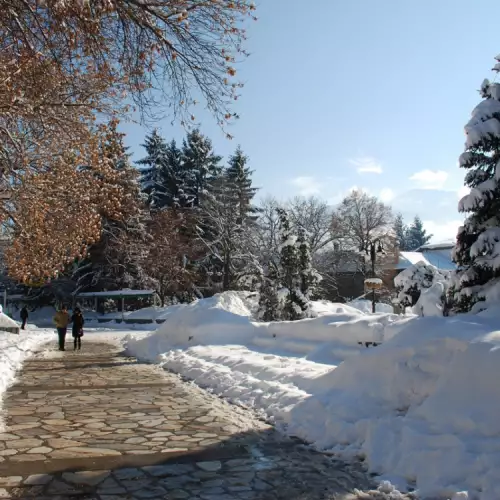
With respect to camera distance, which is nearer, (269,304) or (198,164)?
(269,304)

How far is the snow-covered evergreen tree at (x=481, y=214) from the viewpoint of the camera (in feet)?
41.8

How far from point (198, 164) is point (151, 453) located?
5492 cm

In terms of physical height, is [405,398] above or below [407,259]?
below

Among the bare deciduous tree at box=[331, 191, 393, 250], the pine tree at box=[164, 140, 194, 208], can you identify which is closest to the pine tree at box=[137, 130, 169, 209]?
the pine tree at box=[164, 140, 194, 208]

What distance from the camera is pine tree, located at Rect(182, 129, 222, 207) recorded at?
2293 inches

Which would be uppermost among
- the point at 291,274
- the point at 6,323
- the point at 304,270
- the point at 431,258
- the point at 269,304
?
the point at 431,258

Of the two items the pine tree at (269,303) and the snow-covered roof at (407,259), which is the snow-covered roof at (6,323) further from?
the snow-covered roof at (407,259)

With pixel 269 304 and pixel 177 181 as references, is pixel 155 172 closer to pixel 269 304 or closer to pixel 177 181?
pixel 177 181

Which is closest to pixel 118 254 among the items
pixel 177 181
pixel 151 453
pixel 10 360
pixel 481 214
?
pixel 177 181

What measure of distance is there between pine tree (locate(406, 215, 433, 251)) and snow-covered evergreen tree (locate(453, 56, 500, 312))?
87.1m

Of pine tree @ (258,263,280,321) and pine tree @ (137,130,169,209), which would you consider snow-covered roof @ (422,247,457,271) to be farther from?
pine tree @ (258,263,280,321)

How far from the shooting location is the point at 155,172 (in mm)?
59469

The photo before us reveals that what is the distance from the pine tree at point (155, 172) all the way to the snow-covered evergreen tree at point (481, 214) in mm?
46251

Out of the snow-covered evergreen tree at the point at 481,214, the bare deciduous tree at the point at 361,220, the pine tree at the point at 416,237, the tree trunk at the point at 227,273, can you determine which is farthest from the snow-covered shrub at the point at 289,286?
the pine tree at the point at 416,237
